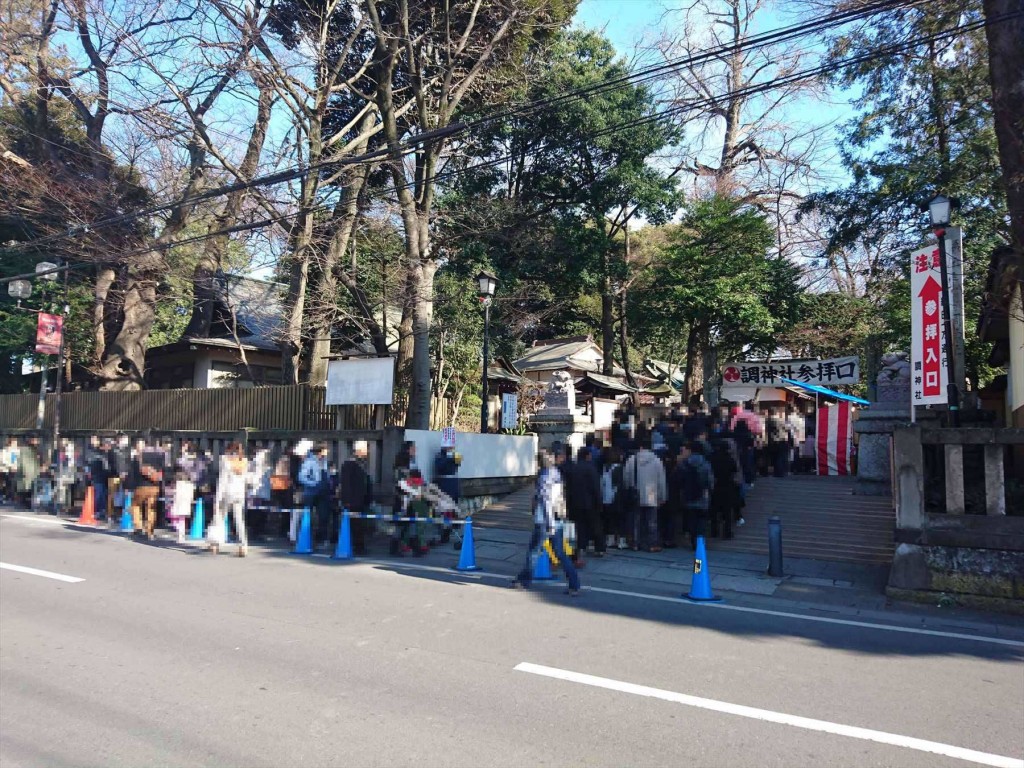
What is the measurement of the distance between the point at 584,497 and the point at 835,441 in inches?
398

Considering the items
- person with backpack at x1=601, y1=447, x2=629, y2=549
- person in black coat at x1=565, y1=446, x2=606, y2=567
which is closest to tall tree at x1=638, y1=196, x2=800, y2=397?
person with backpack at x1=601, y1=447, x2=629, y2=549

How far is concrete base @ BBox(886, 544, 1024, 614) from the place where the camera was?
8.03 m

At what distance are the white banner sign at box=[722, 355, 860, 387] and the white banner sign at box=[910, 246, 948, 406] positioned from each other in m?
7.46

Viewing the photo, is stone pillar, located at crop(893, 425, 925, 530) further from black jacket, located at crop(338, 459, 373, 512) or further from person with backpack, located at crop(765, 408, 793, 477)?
person with backpack, located at crop(765, 408, 793, 477)

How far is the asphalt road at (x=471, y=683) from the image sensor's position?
14.1ft

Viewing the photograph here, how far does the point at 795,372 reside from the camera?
19125mm

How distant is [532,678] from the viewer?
18.2ft

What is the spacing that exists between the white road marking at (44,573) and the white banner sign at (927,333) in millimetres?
11962

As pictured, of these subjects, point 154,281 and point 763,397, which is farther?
point 763,397

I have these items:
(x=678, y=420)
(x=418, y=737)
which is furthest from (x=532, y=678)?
(x=678, y=420)

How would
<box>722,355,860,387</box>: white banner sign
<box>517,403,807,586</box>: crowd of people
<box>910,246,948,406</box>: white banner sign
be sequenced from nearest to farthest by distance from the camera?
<box>517,403,807,586</box>: crowd of people → <box>910,246,948,406</box>: white banner sign → <box>722,355,860,387</box>: white banner sign

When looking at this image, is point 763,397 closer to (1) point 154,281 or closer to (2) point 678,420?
(2) point 678,420

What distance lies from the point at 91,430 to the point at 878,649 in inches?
815

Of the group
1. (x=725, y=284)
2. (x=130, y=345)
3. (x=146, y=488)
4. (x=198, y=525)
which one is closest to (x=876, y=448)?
(x=725, y=284)
